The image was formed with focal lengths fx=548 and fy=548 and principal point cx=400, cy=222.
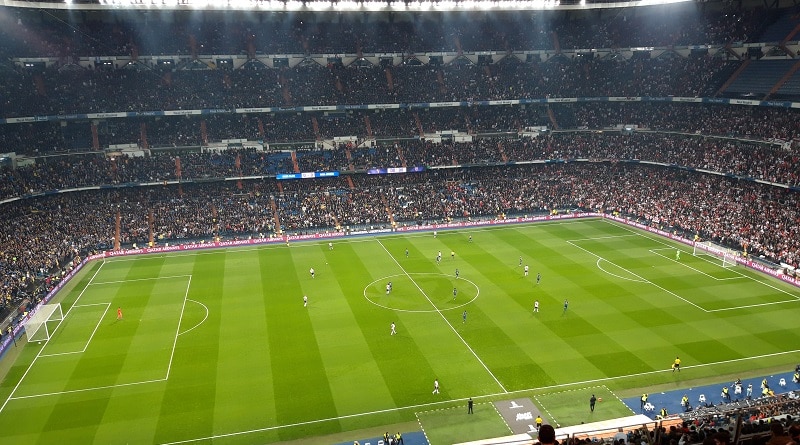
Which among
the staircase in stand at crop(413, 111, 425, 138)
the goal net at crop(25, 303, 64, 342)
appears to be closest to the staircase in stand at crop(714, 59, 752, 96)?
the staircase in stand at crop(413, 111, 425, 138)

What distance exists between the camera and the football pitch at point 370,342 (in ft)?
84.1

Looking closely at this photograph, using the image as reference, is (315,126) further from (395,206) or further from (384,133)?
(395,206)

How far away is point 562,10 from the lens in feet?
255

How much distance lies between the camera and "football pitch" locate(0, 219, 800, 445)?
2564 cm

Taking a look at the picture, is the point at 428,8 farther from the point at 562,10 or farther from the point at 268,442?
the point at 268,442

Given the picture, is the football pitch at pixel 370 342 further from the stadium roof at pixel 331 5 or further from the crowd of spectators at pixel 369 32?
the crowd of spectators at pixel 369 32

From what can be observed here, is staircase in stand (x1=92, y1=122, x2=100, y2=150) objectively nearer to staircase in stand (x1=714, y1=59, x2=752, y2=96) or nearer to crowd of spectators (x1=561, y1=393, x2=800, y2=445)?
crowd of spectators (x1=561, y1=393, x2=800, y2=445)

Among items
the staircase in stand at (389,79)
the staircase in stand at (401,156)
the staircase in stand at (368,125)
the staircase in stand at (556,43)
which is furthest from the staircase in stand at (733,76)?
the staircase in stand at (368,125)

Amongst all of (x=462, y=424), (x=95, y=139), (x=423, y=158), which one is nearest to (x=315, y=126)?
(x=423, y=158)

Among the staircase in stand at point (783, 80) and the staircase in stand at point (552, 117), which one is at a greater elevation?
the staircase in stand at point (783, 80)

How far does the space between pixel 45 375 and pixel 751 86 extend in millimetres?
67093

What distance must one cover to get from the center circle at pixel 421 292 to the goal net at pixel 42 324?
20.5 meters

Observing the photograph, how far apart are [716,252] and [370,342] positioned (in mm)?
32930

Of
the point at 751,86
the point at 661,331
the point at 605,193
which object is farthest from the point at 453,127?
the point at 661,331
